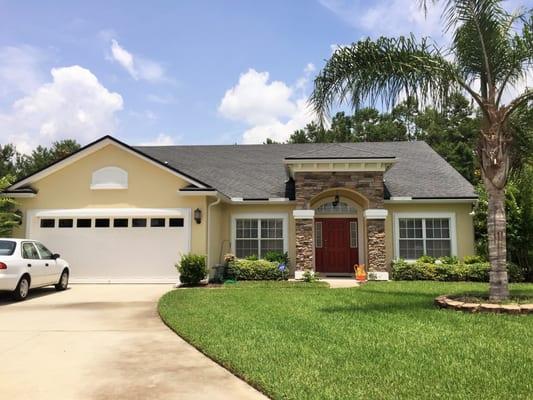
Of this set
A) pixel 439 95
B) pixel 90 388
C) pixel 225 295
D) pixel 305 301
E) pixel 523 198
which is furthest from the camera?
pixel 523 198

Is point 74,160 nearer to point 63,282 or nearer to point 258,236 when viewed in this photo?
point 63,282

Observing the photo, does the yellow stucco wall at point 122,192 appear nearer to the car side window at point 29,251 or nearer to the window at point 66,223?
the window at point 66,223

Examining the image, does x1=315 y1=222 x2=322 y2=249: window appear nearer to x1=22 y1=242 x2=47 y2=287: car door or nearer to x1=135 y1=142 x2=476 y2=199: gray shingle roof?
x1=135 y1=142 x2=476 y2=199: gray shingle roof

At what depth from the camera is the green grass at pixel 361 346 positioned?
4699 millimetres

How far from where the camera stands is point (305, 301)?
1093 cm

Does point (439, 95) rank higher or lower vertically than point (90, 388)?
higher

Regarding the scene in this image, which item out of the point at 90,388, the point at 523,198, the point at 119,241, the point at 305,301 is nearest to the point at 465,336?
the point at 305,301

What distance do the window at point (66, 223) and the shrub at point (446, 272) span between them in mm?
11680

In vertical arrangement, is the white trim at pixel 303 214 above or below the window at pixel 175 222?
above

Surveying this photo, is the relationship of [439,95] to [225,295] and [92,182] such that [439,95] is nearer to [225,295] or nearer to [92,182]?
[225,295]

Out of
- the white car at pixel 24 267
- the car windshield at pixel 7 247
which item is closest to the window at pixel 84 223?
the white car at pixel 24 267

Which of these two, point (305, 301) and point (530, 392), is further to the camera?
point (305, 301)

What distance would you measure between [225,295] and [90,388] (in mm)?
7314

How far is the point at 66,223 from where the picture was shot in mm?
16562
